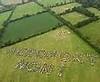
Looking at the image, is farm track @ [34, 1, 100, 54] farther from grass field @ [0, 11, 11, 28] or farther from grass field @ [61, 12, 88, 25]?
grass field @ [0, 11, 11, 28]

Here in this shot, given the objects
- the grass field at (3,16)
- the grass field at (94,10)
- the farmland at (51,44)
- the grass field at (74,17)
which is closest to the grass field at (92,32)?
the farmland at (51,44)

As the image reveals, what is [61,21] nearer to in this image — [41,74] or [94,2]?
[94,2]

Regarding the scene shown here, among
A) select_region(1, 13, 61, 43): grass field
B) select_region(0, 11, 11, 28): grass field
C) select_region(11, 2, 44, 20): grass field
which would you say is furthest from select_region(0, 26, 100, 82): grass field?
select_region(11, 2, 44, 20): grass field

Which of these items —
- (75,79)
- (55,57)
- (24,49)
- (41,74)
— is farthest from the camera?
(24,49)

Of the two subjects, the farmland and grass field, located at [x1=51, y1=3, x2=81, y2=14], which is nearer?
the farmland

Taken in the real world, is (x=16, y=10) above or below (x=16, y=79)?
Answer: below

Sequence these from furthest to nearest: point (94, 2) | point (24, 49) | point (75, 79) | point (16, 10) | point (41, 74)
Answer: point (16, 10) → point (94, 2) → point (24, 49) → point (41, 74) → point (75, 79)

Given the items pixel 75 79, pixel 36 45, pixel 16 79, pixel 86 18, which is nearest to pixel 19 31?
pixel 36 45
